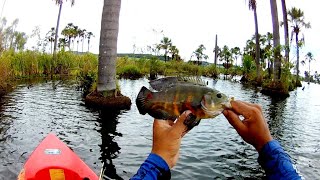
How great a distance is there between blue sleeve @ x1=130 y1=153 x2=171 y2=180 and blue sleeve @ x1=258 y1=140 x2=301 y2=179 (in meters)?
0.59

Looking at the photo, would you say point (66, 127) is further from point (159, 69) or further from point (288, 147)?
point (159, 69)

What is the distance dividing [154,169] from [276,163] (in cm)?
69

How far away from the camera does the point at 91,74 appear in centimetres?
1538

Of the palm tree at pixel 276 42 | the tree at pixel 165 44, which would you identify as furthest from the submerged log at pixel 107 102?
the tree at pixel 165 44

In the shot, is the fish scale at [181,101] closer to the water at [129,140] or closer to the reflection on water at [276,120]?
the water at [129,140]

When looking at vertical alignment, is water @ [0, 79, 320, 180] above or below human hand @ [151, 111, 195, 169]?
below

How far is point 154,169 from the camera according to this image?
5.22 feet

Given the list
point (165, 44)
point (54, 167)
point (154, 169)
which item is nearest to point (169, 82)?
point (154, 169)

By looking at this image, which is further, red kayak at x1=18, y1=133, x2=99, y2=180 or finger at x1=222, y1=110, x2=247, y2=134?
red kayak at x1=18, y1=133, x2=99, y2=180

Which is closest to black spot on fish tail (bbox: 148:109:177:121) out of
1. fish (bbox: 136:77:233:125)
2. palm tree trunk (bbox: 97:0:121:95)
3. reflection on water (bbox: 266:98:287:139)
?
fish (bbox: 136:77:233:125)

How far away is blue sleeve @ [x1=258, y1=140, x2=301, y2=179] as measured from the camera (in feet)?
5.85

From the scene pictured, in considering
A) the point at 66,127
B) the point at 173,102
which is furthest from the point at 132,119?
the point at 173,102

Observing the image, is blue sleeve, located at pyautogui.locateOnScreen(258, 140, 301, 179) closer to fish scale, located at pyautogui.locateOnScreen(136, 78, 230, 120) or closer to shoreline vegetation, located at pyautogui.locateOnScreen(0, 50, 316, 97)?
fish scale, located at pyautogui.locateOnScreen(136, 78, 230, 120)

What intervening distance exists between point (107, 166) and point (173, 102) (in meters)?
4.75
